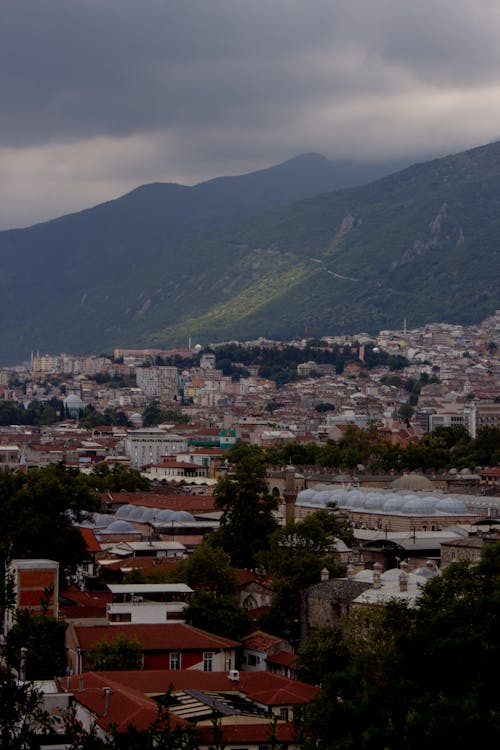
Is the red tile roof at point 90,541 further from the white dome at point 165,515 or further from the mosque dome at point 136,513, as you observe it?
the mosque dome at point 136,513

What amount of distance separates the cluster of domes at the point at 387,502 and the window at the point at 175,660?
3028 centimetres

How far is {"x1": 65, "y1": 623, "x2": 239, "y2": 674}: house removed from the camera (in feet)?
121

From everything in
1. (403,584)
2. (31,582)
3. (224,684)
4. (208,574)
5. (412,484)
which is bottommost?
(224,684)

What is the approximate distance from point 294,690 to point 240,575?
16.4 meters

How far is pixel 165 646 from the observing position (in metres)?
37.1

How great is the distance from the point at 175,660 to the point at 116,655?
5.40 ft

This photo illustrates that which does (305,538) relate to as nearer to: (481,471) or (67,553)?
(67,553)

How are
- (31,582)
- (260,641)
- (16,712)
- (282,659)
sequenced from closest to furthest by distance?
(16,712), (282,659), (260,641), (31,582)

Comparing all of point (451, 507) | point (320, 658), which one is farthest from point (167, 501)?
point (320, 658)

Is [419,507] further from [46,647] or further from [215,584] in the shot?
[46,647]

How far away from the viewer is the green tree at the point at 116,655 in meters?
35.4

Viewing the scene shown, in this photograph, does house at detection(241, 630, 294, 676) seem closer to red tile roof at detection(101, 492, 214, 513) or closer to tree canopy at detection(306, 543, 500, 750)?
tree canopy at detection(306, 543, 500, 750)

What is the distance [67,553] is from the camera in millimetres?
49688

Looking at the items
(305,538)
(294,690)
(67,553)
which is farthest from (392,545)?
(294,690)
